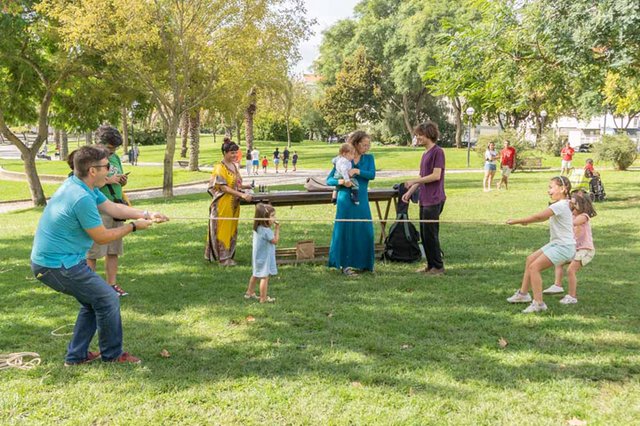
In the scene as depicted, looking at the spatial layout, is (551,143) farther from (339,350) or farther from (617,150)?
(339,350)

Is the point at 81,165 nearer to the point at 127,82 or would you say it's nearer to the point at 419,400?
the point at 419,400

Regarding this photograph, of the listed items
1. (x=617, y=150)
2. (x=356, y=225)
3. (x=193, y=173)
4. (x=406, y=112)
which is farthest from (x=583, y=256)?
(x=406, y=112)

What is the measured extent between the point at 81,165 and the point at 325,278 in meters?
3.90

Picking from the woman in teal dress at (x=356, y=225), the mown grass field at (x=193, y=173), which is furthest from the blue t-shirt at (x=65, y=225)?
the mown grass field at (x=193, y=173)

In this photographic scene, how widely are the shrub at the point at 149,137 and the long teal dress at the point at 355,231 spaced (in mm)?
61092

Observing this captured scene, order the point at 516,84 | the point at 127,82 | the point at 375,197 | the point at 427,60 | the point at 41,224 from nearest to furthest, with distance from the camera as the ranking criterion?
1. the point at 41,224
2. the point at 375,197
3. the point at 516,84
4. the point at 127,82
5. the point at 427,60

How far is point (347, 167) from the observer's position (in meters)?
7.52

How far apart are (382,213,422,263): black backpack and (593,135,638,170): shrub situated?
24763 millimetres

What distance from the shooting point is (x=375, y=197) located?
8.61 metres

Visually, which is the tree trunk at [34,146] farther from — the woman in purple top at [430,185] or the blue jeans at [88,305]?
the blue jeans at [88,305]

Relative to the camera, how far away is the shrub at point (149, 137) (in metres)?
65.4

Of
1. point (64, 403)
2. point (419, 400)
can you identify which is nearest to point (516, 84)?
point (419, 400)

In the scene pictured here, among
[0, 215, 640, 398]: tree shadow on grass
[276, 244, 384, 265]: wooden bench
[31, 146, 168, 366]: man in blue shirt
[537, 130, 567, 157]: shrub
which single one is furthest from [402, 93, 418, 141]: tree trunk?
[31, 146, 168, 366]: man in blue shirt

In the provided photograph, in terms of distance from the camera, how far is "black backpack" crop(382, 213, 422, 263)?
851 centimetres
